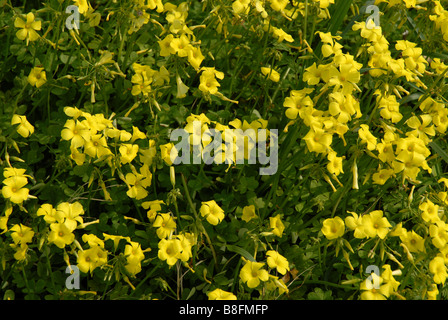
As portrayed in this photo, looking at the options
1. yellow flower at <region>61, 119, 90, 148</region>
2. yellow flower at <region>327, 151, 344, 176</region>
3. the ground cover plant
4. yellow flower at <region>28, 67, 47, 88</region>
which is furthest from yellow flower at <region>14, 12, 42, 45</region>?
yellow flower at <region>327, 151, 344, 176</region>

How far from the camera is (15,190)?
212 centimetres

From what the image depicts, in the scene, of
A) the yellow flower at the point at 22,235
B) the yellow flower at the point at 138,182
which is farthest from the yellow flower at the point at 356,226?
the yellow flower at the point at 22,235

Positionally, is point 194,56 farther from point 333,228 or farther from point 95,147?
point 333,228

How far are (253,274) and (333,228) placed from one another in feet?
1.31

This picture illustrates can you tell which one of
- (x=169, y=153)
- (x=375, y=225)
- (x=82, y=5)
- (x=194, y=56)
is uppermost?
(x=82, y=5)

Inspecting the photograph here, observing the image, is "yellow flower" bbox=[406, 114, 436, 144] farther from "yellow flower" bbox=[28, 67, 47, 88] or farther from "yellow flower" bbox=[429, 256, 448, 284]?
"yellow flower" bbox=[28, 67, 47, 88]

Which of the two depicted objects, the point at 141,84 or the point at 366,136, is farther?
the point at 141,84

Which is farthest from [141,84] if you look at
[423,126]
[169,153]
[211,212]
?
[423,126]

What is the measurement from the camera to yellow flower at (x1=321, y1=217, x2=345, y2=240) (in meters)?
2.18

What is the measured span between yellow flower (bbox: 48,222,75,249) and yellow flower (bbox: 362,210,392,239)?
1.13 metres

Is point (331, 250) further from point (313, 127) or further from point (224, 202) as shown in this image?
point (313, 127)

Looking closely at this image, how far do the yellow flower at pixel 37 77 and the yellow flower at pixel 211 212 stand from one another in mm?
1005
